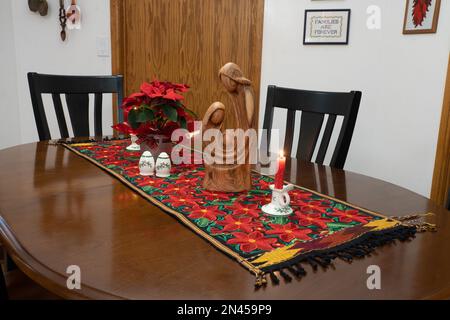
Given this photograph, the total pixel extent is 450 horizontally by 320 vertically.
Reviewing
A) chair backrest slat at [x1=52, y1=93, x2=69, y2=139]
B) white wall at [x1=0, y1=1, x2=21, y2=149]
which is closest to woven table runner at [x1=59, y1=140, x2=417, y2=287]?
chair backrest slat at [x1=52, y1=93, x2=69, y2=139]

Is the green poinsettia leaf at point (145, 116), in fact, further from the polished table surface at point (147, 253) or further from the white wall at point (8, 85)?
the white wall at point (8, 85)

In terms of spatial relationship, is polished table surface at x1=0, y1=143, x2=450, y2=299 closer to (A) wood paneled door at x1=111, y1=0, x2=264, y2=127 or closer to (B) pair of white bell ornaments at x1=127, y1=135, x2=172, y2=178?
(B) pair of white bell ornaments at x1=127, y1=135, x2=172, y2=178

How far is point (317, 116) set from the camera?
1.70 m

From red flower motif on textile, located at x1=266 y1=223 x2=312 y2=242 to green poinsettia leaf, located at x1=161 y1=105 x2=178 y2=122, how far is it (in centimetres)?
55

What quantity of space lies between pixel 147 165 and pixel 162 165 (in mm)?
47

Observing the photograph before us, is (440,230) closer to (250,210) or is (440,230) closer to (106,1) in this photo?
(250,210)

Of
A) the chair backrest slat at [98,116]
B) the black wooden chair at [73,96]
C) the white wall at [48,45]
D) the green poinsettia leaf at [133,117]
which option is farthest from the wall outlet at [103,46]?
the green poinsettia leaf at [133,117]

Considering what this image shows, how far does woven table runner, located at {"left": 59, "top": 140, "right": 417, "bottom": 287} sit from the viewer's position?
0.74 m

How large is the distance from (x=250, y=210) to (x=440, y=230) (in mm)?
423

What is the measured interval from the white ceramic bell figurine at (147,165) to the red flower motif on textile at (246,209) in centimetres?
34

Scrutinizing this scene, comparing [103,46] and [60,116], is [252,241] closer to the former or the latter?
[60,116]

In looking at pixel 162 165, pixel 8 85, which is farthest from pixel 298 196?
pixel 8 85

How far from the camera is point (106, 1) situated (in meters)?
3.02
